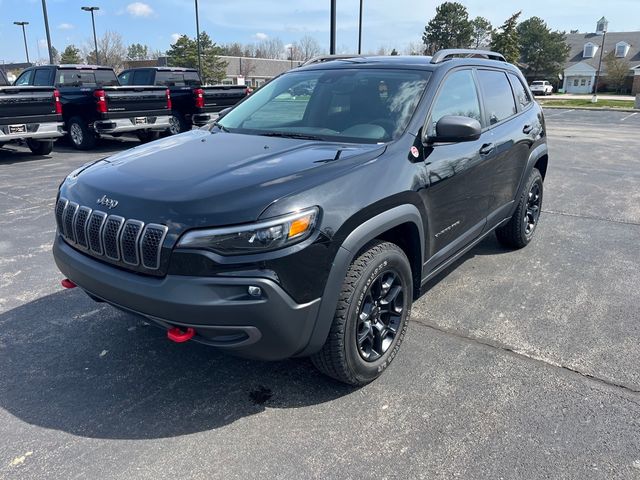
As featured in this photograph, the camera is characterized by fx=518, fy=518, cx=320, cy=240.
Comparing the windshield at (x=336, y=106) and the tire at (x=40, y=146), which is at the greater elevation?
the windshield at (x=336, y=106)

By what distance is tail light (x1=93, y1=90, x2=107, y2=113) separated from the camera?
1137cm

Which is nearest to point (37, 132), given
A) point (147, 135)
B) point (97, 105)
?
point (97, 105)

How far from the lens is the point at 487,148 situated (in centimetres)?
403

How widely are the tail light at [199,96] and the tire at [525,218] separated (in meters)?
10.1

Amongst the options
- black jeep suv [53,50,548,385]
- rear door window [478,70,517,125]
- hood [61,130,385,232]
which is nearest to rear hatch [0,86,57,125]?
black jeep suv [53,50,548,385]

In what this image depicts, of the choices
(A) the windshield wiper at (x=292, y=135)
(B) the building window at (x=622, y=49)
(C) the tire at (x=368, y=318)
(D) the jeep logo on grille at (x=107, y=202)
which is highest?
(B) the building window at (x=622, y=49)

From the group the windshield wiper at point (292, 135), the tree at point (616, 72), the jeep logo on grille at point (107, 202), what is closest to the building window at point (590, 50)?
the tree at point (616, 72)

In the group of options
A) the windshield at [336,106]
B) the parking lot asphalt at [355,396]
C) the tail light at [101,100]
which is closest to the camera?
the parking lot asphalt at [355,396]

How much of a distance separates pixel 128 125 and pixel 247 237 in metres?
11.0

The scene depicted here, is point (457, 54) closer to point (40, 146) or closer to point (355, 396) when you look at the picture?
point (355, 396)

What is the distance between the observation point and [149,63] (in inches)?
2398

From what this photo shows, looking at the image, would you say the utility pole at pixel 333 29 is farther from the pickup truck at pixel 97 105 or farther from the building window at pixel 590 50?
the building window at pixel 590 50

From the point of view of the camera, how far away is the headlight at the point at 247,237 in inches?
91.6

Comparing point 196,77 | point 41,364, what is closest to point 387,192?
point 41,364
